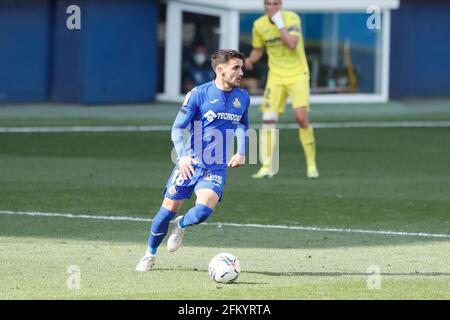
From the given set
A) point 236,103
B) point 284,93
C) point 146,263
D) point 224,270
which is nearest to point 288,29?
point 284,93

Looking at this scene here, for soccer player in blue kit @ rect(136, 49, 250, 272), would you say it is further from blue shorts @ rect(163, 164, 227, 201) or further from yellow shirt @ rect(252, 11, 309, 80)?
yellow shirt @ rect(252, 11, 309, 80)

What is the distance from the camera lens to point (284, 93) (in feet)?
59.6

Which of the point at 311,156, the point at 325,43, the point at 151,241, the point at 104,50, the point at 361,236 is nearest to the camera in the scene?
the point at 151,241

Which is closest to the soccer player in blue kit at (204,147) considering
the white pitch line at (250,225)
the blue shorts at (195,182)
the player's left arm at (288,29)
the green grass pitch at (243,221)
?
the blue shorts at (195,182)

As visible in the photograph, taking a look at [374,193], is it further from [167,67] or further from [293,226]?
[167,67]

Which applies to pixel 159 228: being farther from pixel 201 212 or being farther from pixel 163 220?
pixel 201 212

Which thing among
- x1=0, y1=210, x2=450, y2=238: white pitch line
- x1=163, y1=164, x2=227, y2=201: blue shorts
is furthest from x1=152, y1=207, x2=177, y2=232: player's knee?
x1=0, y1=210, x2=450, y2=238: white pitch line

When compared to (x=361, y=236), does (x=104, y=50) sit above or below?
above

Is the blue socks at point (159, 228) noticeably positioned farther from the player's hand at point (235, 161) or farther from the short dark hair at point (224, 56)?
the short dark hair at point (224, 56)

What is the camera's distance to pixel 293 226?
14.3 metres

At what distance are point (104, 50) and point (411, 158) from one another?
9238 millimetres

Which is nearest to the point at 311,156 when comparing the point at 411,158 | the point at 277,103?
the point at 277,103

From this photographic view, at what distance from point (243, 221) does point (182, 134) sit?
341 cm

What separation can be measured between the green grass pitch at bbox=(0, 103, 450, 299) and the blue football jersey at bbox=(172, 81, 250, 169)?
3.39 feet
